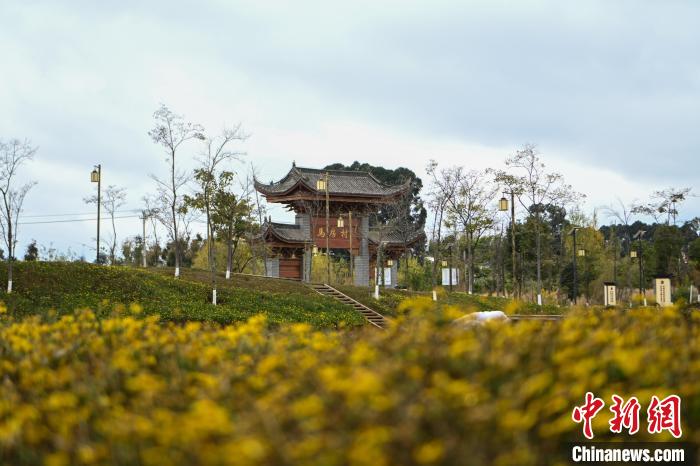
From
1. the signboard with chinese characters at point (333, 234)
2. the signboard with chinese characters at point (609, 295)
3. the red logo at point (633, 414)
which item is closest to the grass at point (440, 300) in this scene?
the signboard with chinese characters at point (609, 295)

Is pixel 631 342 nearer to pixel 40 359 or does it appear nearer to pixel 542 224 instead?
pixel 40 359

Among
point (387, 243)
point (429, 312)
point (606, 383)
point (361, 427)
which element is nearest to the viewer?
point (361, 427)

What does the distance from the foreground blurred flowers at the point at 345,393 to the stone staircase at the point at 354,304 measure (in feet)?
60.5

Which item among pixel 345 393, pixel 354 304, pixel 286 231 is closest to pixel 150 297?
pixel 354 304

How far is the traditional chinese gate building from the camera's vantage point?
3856 centimetres

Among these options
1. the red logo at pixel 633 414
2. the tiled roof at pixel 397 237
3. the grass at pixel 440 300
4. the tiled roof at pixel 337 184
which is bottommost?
the grass at pixel 440 300

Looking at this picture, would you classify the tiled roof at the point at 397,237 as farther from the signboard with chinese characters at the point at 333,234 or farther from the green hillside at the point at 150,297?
the green hillside at the point at 150,297

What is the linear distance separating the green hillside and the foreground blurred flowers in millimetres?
15337

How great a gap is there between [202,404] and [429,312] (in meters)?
2.06

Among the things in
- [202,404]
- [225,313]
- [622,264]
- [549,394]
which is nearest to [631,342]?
[549,394]

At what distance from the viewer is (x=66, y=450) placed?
11.7 feet

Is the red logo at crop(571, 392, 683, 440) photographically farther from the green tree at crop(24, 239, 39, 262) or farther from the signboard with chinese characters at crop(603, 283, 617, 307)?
the green tree at crop(24, 239, 39, 262)

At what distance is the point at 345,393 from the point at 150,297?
782 inches

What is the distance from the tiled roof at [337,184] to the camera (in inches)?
1523
